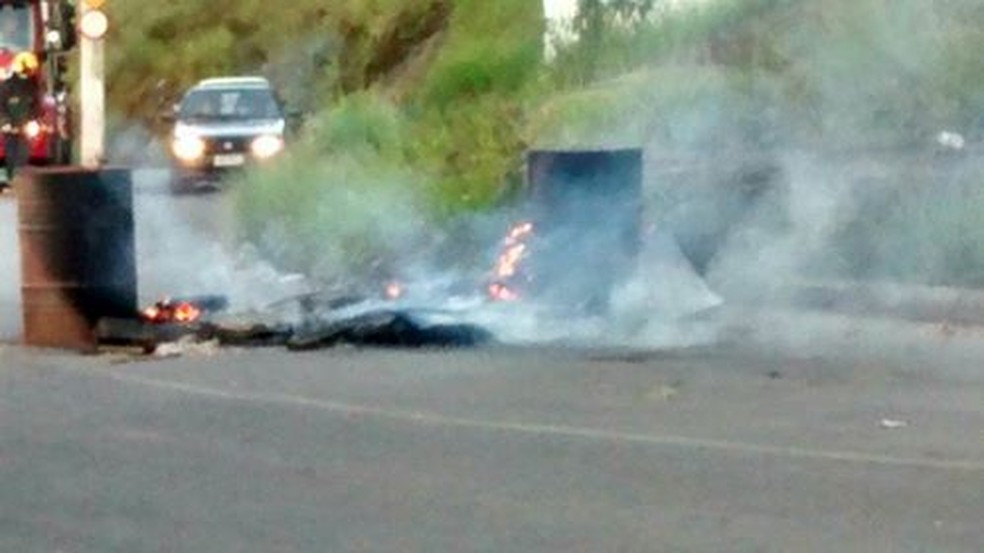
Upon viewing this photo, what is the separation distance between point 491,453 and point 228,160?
84.6ft

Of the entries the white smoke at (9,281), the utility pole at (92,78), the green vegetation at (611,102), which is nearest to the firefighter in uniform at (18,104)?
the white smoke at (9,281)

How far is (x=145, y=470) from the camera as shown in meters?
12.4

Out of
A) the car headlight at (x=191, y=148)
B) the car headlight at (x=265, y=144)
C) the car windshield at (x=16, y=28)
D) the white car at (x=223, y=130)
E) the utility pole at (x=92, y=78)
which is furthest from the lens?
the car windshield at (x=16, y=28)

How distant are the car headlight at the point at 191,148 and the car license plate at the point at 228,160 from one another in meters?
0.25

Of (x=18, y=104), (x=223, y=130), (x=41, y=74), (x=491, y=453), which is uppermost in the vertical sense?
(x=41, y=74)

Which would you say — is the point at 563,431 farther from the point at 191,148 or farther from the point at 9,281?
the point at 191,148

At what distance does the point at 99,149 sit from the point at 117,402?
611 cm

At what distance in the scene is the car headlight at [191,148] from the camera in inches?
1507

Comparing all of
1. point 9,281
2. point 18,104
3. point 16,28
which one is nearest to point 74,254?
point 9,281

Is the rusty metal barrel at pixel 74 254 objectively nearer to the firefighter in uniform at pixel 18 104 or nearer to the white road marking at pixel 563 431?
the white road marking at pixel 563 431

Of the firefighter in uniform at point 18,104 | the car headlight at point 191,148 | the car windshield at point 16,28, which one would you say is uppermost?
the car windshield at point 16,28

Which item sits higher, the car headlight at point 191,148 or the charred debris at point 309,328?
the car headlight at point 191,148

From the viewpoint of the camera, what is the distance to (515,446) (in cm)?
1284

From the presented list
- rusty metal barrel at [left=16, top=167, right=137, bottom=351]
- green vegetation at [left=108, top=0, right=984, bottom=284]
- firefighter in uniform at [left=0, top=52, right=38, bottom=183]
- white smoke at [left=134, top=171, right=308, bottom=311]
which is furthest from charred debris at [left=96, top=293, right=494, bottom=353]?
firefighter in uniform at [left=0, top=52, right=38, bottom=183]
